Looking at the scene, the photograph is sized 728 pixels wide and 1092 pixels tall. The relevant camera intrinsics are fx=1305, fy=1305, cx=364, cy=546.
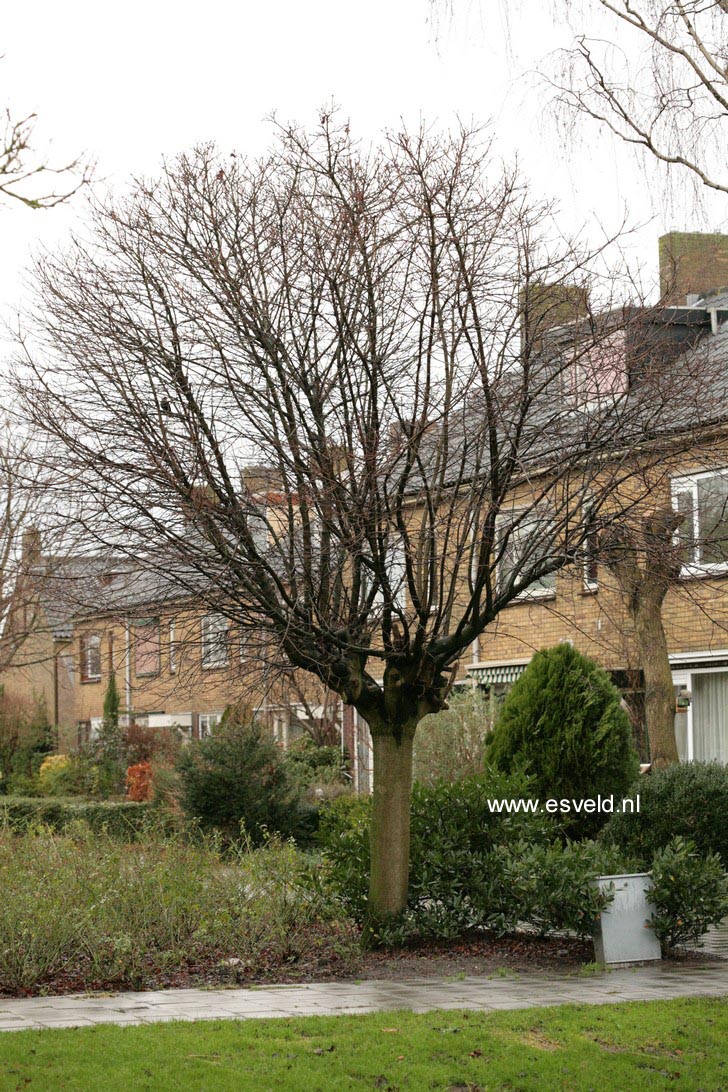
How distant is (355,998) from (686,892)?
2.94 m

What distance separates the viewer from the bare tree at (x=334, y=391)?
959 cm

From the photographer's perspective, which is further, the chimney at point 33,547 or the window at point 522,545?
the chimney at point 33,547

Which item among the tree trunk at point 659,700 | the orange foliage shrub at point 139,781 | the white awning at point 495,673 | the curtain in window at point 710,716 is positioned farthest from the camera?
the orange foliage shrub at point 139,781

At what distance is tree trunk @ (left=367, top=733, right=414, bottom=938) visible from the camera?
10.5m

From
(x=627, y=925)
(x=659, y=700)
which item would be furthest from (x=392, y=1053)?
(x=659, y=700)

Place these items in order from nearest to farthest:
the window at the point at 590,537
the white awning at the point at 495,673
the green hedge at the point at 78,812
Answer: the window at the point at 590,537, the green hedge at the point at 78,812, the white awning at the point at 495,673

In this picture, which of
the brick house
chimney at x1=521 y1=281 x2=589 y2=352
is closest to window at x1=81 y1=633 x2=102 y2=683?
the brick house

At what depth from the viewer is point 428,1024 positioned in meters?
7.69

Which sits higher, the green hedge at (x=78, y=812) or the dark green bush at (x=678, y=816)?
the dark green bush at (x=678, y=816)

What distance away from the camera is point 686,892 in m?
10.1

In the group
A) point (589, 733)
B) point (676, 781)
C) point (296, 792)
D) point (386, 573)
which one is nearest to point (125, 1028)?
point (386, 573)

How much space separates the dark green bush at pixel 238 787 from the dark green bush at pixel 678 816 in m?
7.56

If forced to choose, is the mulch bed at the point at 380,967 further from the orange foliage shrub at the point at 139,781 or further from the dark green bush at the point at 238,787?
the orange foliage shrub at the point at 139,781

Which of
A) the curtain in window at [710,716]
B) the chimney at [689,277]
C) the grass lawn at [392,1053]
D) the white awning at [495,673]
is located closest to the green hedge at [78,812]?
the white awning at [495,673]
